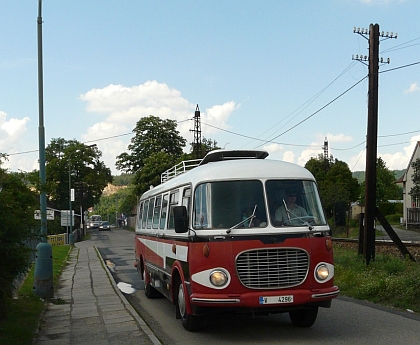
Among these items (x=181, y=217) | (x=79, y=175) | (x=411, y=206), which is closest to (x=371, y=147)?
(x=181, y=217)

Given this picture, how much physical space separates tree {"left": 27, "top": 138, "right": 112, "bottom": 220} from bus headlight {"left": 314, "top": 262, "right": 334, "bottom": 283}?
231ft

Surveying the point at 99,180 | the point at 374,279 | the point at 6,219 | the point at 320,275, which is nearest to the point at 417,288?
the point at 374,279

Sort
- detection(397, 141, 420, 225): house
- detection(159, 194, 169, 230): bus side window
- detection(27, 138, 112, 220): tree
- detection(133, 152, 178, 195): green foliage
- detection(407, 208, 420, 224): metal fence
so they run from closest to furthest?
detection(159, 194, 169, 230): bus side window, detection(407, 208, 420, 224): metal fence, detection(397, 141, 420, 225): house, detection(133, 152, 178, 195): green foliage, detection(27, 138, 112, 220): tree

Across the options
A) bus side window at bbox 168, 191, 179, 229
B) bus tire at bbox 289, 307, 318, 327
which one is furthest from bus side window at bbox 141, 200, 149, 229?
bus tire at bbox 289, 307, 318, 327

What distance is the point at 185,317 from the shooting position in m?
9.73

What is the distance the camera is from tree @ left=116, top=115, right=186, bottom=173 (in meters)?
76.1

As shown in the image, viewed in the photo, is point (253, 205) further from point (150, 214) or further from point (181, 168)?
point (150, 214)

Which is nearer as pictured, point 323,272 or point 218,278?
point 218,278

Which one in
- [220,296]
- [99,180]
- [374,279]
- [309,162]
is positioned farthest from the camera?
[309,162]

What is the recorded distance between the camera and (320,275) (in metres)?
8.98

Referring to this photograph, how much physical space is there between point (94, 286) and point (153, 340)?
8853 mm

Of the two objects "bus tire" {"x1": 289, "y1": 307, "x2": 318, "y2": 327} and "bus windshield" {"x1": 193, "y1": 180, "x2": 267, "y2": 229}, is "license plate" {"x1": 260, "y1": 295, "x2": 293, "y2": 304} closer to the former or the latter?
"bus tire" {"x1": 289, "y1": 307, "x2": 318, "y2": 327}

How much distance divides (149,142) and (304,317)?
66.9 meters

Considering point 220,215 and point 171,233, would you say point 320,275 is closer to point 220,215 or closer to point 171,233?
point 220,215
